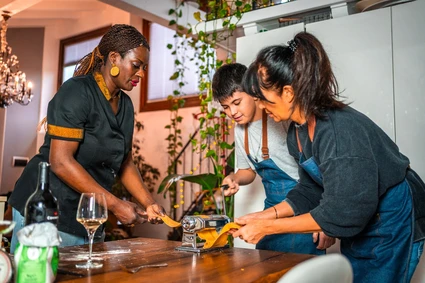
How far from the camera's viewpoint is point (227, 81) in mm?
2000

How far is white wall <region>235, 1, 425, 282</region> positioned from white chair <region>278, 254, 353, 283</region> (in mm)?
1493

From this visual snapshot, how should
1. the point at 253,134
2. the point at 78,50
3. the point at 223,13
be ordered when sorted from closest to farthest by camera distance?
the point at 253,134 → the point at 223,13 → the point at 78,50

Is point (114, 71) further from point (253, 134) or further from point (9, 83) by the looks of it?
point (9, 83)

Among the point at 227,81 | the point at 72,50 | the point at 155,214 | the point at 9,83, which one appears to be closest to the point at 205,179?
the point at 227,81

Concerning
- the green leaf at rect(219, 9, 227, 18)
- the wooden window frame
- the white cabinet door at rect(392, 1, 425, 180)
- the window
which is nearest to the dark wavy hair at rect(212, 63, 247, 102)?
the white cabinet door at rect(392, 1, 425, 180)

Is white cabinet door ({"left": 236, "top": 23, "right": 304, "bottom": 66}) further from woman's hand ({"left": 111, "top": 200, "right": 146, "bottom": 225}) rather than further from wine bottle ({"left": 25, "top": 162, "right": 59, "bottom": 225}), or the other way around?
wine bottle ({"left": 25, "top": 162, "right": 59, "bottom": 225})

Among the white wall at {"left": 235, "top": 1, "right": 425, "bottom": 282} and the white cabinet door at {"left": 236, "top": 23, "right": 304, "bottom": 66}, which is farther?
the white cabinet door at {"left": 236, "top": 23, "right": 304, "bottom": 66}

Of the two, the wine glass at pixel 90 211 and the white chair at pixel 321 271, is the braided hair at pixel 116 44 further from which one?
the white chair at pixel 321 271

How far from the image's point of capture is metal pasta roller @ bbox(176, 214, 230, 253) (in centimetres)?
147

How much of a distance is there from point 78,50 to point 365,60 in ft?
20.5

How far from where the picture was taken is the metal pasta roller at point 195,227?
147cm

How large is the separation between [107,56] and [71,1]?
225 inches

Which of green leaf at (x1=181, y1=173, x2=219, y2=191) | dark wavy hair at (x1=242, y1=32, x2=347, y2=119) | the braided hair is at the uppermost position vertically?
the braided hair

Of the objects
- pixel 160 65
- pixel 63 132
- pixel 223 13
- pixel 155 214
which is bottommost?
pixel 155 214
